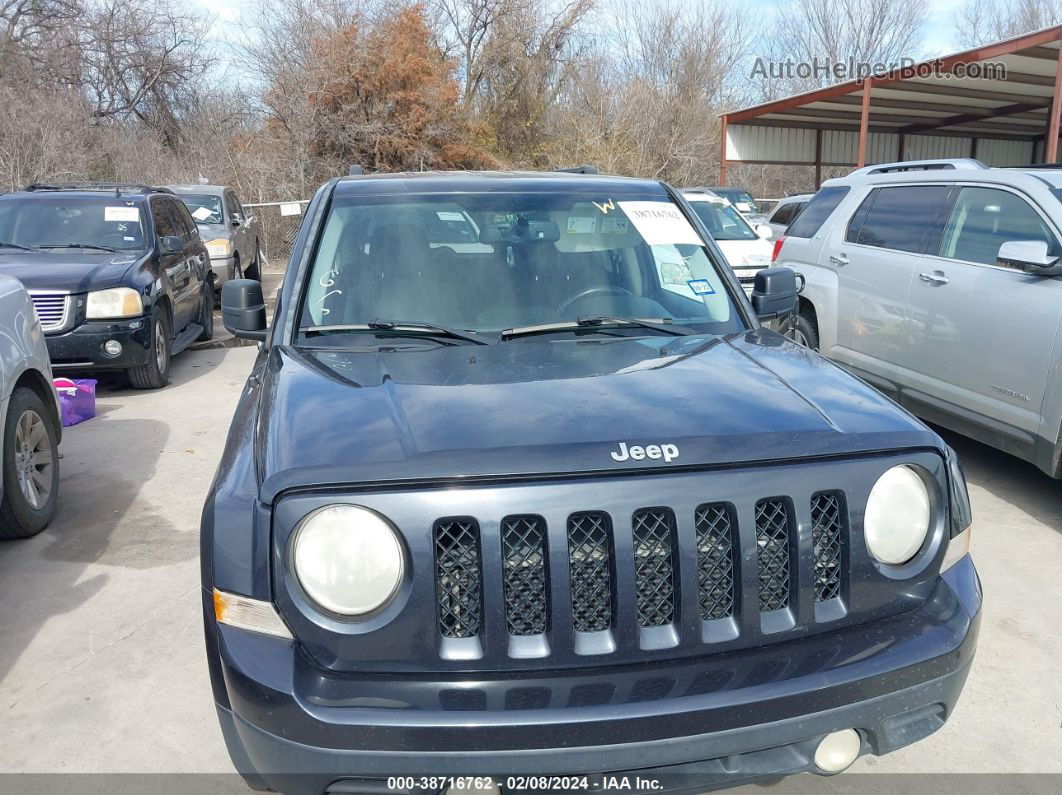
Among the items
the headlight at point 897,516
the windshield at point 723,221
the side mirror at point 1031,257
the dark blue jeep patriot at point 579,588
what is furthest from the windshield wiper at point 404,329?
the windshield at point 723,221

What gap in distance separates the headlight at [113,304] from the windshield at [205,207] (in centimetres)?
679

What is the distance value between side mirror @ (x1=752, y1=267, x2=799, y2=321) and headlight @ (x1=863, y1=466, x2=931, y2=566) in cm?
162

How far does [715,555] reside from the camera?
2.09 metres

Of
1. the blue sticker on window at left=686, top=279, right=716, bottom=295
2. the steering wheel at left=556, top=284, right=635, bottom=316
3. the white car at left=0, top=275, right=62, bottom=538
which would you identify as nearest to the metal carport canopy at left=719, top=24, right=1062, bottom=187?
the blue sticker on window at left=686, top=279, right=716, bottom=295

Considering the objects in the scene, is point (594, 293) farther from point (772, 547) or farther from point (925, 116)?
point (925, 116)

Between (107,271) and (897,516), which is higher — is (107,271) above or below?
above

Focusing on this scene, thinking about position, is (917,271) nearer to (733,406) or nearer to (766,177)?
(733,406)

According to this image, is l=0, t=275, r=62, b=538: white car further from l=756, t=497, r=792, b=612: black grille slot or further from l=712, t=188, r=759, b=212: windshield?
l=712, t=188, r=759, b=212: windshield

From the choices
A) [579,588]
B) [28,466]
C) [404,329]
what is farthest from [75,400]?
[579,588]

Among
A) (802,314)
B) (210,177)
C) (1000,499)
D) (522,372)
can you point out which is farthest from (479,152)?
(522,372)

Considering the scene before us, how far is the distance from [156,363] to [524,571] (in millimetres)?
7252

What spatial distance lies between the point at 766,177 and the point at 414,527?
4075cm

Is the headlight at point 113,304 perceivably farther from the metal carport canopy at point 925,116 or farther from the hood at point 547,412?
the metal carport canopy at point 925,116

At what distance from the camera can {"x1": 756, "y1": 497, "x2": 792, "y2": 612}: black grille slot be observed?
2.12 m
